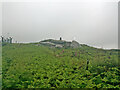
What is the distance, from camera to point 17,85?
31.1 feet

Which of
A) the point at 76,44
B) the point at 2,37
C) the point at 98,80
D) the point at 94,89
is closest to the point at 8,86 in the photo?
the point at 94,89

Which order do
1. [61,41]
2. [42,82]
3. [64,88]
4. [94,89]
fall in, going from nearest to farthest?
[94,89]
[64,88]
[42,82]
[61,41]

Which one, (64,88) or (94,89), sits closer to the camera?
(94,89)

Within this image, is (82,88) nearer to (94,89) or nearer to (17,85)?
(94,89)

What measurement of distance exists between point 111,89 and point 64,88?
372cm

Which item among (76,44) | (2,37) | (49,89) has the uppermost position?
(2,37)

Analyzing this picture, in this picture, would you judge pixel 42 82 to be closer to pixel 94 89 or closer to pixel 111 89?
pixel 94 89

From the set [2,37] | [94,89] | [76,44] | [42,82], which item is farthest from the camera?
[2,37]

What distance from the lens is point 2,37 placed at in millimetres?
55625

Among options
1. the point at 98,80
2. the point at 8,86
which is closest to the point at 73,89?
the point at 98,80

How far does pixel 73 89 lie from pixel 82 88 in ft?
2.38

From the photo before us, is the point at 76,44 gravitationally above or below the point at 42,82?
above

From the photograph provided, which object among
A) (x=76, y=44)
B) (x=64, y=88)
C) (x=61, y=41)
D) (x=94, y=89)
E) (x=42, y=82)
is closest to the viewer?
(x=94, y=89)

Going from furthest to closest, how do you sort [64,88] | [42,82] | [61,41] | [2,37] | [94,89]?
1. [2,37]
2. [61,41]
3. [42,82]
4. [64,88]
5. [94,89]
